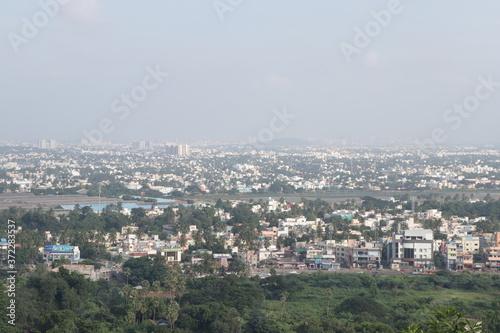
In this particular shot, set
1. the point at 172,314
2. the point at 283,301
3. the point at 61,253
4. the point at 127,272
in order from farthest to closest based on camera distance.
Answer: the point at 61,253
the point at 127,272
the point at 283,301
the point at 172,314

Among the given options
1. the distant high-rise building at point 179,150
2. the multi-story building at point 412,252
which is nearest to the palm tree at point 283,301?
the multi-story building at point 412,252

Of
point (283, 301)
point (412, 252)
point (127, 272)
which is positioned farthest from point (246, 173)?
point (283, 301)

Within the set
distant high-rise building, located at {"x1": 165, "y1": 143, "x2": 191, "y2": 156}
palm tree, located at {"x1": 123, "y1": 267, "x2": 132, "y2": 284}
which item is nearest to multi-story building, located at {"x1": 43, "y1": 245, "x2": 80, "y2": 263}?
palm tree, located at {"x1": 123, "y1": 267, "x2": 132, "y2": 284}

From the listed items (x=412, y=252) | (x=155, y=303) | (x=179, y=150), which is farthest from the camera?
(x=179, y=150)

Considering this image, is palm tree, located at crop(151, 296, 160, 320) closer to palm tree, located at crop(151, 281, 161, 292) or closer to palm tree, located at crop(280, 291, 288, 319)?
palm tree, located at crop(151, 281, 161, 292)

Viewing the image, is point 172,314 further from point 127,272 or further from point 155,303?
point 127,272

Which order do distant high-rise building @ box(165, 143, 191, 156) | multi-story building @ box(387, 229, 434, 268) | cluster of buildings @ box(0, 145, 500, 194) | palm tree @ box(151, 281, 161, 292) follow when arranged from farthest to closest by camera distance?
distant high-rise building @ box(165, 143, 191, 156)
cluster of buildings @ box(0, 145, 500, 194)
multi-story building @ box(387, 229, 434, 268)
palm tree @ box(151, 281, 161, 292)

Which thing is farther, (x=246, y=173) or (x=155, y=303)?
(x=246, y=173)

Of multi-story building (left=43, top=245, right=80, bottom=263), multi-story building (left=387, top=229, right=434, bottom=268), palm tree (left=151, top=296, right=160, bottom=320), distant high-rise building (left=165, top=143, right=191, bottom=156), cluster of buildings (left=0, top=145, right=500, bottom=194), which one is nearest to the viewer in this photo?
palm tree (left=151, top=296, right=160, bottom=320)

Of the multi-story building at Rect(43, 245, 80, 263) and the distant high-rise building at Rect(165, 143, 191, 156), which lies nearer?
the multi-story building at Rect(43, 245, 80, 263)

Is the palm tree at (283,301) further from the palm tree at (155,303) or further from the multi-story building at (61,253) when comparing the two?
the multi-story building at (61,253)

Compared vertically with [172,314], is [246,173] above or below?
above

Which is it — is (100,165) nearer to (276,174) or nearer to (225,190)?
(276,174)
